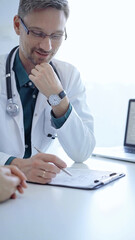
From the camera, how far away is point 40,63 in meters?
1.39

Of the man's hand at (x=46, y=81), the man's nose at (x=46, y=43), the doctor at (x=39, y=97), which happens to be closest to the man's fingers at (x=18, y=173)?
the doctor at (x=39, y=97)

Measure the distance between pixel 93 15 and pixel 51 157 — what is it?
65.7 inches

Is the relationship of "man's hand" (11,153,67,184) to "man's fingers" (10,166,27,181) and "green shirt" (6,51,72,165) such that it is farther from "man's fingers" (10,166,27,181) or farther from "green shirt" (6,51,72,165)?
"green shirt" (6,51,72,165)

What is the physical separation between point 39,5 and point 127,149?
78 centimetres

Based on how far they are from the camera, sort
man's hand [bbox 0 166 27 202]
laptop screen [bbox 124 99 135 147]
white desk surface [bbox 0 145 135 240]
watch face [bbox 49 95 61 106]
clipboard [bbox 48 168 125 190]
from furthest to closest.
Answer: laptop screen [bbox 124 99 135 147] < watch face [bbox 49 95 61 106] < clipboard [bbox 48 168 125 190] < man's hand [bbox 0 166 27 202] < white desk surface [bbox 0 145 135 240]

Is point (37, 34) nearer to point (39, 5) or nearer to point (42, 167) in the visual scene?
point (39, 5)

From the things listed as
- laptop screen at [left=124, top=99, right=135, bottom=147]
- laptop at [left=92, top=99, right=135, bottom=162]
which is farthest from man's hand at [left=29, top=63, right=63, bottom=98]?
laptop screen at [left=124, top=99, right=135, bottom=147]

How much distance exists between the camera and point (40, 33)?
1.29m

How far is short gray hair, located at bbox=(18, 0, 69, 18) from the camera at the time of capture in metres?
1.25

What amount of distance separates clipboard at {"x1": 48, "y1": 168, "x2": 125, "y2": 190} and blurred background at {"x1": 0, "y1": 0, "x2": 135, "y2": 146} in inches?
52.6

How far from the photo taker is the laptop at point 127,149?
1.34 metres

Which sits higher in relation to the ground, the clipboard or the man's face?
the man's face

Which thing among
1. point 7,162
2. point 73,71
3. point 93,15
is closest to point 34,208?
point 7,162

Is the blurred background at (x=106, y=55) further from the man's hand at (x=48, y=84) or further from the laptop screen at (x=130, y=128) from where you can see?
the man's hand at (x=48, y=84)
